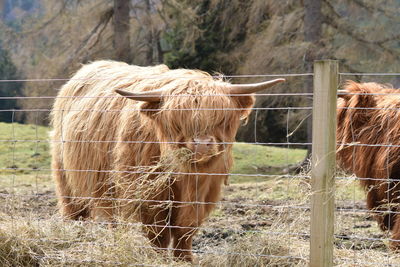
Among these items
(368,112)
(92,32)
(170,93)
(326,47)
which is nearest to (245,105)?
(170,93)

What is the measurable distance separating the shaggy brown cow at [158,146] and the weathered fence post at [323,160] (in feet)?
2.28

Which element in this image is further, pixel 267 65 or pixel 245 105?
pixel 267 65

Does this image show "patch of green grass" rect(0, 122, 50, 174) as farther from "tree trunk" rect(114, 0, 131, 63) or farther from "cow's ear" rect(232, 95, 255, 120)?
"cow's ear" rect(232, 95, 255, 120)

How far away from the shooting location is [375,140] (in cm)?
475

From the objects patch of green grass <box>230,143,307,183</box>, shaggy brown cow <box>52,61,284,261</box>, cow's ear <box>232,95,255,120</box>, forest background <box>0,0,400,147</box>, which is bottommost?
patch of green grass <box>230,143,307,183</box>

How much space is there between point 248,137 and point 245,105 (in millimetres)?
11282

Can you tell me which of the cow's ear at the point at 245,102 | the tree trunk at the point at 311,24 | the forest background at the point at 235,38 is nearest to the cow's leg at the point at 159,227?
the cow's ear at the point at 245,102

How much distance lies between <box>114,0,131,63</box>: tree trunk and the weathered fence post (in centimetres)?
1040

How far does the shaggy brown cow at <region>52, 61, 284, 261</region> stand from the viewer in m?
3.81

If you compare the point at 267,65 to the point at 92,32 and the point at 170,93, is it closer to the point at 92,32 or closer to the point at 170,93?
the point at 92,32

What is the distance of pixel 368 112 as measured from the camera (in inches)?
190

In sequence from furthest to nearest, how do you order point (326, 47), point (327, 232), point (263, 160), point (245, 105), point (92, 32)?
point (92, 32) → point (263, 160) → point (326, 47) → point (245, 105) → point (327, 232)

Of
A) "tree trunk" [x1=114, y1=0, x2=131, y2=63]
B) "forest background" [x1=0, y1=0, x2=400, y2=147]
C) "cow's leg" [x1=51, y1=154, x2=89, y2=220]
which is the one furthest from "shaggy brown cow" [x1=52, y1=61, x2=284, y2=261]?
"tree trunk" [x1=114, y1=0, x2=131, y2=63]

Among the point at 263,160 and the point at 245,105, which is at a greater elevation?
the point at 245,105
